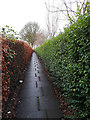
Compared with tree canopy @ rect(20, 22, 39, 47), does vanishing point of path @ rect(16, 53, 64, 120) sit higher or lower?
lower

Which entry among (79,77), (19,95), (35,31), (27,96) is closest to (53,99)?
(27,96)

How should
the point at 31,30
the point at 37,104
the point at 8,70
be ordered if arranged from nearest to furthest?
the point at 8,70, the point at 37,104, the point at 31,30

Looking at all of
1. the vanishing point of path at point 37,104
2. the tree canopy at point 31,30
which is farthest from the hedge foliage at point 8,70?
the tree canopy at point 31,30

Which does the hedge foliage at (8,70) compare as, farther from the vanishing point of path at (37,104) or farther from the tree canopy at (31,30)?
the tree canopy at (31,30)

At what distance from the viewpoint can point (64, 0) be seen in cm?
812

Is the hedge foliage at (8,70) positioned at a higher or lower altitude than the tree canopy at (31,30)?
lower

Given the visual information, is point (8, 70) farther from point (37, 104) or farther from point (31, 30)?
point (31, 30)

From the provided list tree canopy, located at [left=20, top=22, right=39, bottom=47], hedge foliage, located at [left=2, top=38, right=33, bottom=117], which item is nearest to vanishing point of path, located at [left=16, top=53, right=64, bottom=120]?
hedge foliage, located at [left=2, top=38, right=33, bottom=117]

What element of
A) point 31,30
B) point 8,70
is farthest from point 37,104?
point 31,30

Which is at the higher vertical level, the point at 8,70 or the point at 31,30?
the point at 31,30

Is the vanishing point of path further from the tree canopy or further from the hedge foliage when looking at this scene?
the tree canopy

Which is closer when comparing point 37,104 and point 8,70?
point 8,70

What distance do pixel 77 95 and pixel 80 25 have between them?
1415 mm

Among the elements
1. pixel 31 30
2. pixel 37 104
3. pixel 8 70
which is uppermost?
pixel 31 30
